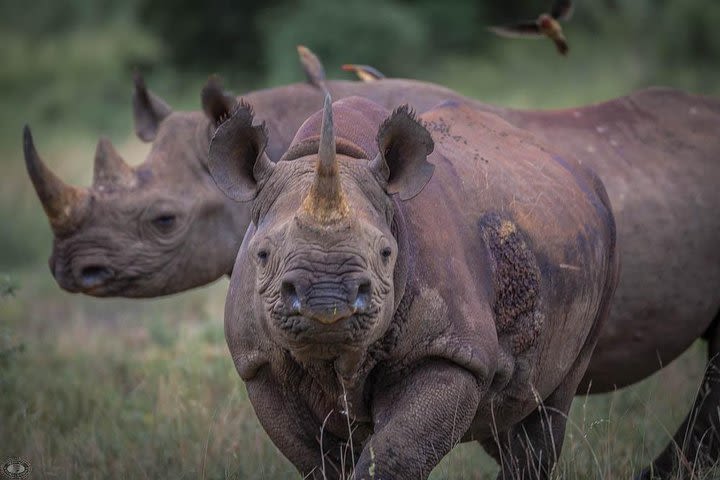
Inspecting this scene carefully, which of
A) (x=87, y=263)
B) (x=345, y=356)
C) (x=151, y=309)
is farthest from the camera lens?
(x=151, y=309)

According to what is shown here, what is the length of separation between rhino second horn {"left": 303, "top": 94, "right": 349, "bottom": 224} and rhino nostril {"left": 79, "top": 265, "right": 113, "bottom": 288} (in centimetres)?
293

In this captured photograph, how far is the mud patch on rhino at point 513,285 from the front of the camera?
15.1ft

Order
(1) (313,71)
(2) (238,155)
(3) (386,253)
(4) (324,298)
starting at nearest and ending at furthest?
(4) (324,298)
(3) (386,253)
(2) (238,155)
(1) (313,71)

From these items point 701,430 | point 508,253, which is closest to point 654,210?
point 701,430

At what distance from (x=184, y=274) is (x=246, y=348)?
2.43 meters

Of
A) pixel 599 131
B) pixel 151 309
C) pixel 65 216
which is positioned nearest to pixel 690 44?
pixel 151 309

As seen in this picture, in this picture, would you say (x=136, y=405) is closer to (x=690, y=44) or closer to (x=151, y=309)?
(x=151, y=309)

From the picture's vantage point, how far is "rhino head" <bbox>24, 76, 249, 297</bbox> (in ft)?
21.3

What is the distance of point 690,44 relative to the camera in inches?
781

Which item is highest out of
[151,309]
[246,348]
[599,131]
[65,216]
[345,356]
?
[345,356]

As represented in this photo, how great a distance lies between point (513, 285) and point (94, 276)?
103 inches

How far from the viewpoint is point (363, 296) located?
371 centimetres

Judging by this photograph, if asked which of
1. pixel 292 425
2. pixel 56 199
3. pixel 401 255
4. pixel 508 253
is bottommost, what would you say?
pixel 56 199

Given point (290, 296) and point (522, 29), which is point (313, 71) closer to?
point (522, 29)
